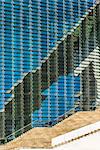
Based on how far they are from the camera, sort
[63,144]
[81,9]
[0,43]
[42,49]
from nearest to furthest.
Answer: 1. [63,144]
2. [0,43]
3. [42,49]
4. [81,9]

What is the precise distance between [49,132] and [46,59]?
59.1m

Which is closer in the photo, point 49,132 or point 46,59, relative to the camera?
point 49,132

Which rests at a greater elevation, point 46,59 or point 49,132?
point 46,59

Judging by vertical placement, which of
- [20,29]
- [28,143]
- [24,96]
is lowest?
[24,96]

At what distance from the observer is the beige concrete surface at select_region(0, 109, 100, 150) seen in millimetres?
27750

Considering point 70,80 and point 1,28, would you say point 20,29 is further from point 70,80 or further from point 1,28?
point 70,80

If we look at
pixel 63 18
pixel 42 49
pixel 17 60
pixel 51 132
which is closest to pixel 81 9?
pixel 63 18

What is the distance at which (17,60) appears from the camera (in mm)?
83312

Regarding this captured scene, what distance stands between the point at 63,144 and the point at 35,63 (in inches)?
2435

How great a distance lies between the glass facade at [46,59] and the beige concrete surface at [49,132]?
47.1 metres

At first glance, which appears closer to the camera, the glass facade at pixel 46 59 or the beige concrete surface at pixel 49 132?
the beige concrete surface at pixel 49 132

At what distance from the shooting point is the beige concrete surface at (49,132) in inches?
1093

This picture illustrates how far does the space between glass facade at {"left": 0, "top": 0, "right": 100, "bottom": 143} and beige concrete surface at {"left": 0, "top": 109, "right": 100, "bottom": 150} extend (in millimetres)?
47123

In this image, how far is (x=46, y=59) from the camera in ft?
288
